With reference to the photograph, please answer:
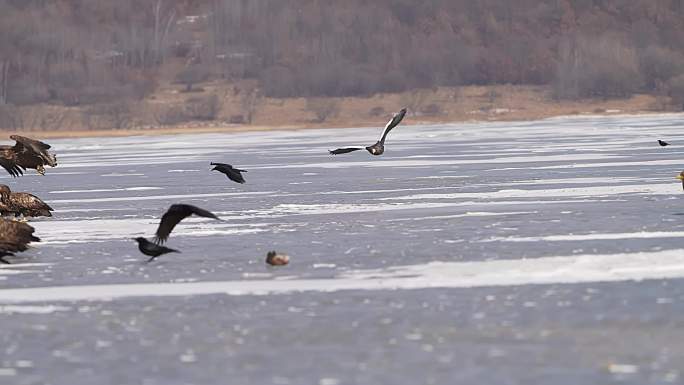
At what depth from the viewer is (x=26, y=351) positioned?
13.5m

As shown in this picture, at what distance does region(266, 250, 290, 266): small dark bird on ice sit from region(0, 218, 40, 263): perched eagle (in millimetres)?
3718

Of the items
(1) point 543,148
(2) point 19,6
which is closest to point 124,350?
(1) point 543,148

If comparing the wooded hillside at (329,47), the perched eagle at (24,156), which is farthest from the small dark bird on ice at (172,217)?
the wooded hillside at (329,47)

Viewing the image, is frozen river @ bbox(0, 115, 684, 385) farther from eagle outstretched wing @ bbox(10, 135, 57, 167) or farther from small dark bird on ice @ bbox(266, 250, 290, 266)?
eagle outstretched wing @ bbox(10, 135, 57, 167)

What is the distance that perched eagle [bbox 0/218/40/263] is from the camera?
2078 centimetres

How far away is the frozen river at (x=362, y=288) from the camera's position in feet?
41.1

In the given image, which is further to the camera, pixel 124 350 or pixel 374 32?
pixel 374 32

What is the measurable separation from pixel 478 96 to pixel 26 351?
103m

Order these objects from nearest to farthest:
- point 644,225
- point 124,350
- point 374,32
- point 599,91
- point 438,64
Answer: point 124,350 < point 644,225 < point 599,91 < point 438,64 < point 374,32

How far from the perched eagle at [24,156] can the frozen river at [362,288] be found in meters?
0.94

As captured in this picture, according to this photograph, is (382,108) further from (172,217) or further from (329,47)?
(172,217)

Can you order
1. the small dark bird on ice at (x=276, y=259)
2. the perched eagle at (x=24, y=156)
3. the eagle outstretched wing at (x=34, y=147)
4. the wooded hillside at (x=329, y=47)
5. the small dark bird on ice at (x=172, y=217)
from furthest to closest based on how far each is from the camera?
the wooded hillside at (x=329, y=47), the perched eagle at (x=24, y=156), the eagle outstretched wing at (x=34, y=147), the small dark bird on ice at (x=276, y=259), the small dark bird on ice at (x=172, y=217)

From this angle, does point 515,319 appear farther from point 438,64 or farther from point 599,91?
point 438,64

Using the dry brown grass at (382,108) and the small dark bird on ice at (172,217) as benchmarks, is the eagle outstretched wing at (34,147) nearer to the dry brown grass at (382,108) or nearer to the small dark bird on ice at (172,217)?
the small dark bird on ice at (172,217)
